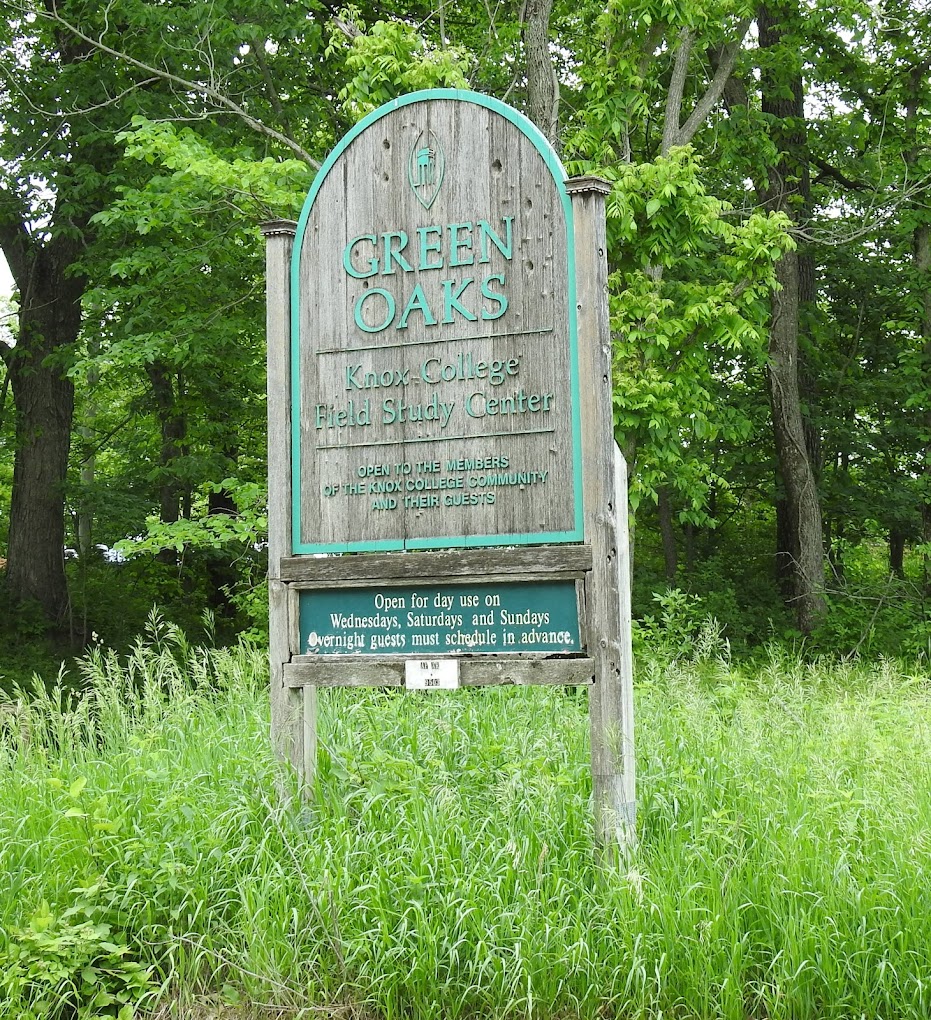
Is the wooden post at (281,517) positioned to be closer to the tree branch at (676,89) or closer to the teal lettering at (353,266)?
the teal lettering at (353,266)

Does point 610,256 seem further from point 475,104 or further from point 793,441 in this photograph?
point 793,441

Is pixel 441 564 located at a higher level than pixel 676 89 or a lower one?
lower

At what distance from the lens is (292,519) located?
4.90m

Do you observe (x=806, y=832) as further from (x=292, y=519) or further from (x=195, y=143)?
(x=195, y=143)

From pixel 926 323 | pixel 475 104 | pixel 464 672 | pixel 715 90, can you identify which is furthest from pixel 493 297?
pixel 926 323

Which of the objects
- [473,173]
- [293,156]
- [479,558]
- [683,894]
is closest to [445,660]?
[479,558]

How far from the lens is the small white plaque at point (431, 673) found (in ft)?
14.3

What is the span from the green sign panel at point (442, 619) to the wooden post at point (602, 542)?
149mm

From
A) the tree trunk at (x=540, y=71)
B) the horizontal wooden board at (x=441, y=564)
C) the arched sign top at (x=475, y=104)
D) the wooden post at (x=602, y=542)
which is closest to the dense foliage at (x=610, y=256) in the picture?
the tree trunk at (x=540, y=71)

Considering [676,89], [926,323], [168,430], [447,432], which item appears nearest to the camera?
[447,432]

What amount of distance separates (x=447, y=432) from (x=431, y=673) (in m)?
0.98

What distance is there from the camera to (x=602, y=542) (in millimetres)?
4211

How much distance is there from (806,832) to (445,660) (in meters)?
1.45

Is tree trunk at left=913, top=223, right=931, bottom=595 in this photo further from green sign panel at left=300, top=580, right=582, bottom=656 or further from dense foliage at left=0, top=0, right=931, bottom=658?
green sign panel at left=300, top=580, right=582, bottom=656
